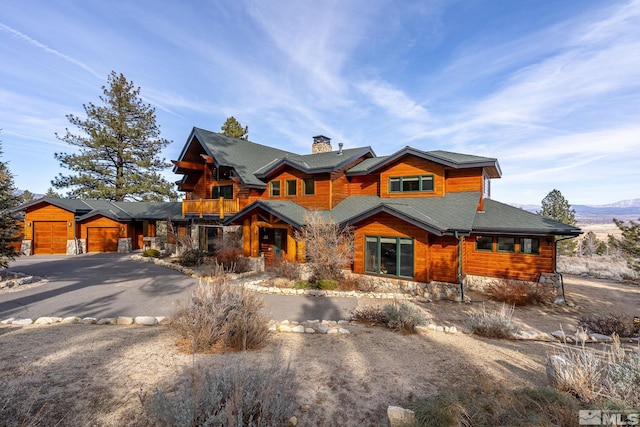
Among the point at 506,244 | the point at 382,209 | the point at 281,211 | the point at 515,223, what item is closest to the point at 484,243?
the point at 506,244

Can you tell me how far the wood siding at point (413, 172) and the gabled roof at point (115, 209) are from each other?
15898 mm

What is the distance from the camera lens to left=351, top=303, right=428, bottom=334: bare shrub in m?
7.41

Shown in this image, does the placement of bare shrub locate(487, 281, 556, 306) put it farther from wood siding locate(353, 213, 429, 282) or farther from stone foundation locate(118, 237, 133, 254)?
stone foundation locate(118, 237, 133, 254)

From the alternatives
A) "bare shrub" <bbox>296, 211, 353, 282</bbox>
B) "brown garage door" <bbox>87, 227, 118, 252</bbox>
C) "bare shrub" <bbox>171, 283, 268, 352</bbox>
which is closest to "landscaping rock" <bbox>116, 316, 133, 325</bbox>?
"bare shrub" <bbox>171, 283, 268, 352</bbox>

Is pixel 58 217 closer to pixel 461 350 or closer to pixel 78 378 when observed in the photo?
pixel 78 378

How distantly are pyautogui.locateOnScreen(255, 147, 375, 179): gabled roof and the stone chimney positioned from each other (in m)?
2.45

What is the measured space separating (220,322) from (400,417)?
3.78 meters

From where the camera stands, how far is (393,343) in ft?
21.0

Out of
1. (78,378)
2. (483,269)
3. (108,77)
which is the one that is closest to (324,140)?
(483,269)

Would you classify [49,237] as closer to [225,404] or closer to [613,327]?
[225,404]

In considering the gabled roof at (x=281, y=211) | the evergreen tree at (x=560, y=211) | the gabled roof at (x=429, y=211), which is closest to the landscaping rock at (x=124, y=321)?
the gabled roof at (x=281, y=211)

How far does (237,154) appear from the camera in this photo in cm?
2095

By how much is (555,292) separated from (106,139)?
37.0m

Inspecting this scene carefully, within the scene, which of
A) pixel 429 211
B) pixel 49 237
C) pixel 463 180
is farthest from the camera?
pixel 49 237
